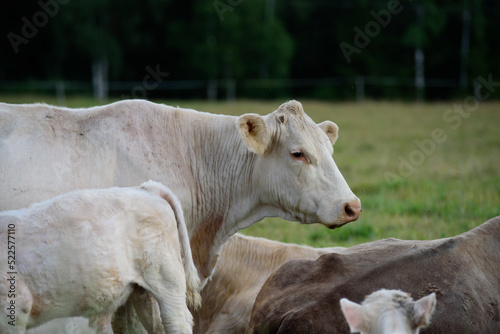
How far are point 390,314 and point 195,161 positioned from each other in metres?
2.83

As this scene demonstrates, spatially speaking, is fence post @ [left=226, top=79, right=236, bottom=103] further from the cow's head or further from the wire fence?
the cow's head

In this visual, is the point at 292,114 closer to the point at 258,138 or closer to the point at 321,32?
the point at 258,138

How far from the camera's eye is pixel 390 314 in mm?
3723

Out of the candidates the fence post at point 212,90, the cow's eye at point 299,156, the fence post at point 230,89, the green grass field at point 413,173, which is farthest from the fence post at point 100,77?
the cow's eye at point 299,156

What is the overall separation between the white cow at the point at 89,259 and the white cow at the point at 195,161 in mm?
1045

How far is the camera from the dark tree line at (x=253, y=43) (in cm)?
3856

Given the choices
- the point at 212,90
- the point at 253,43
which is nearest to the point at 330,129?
the point at 212,90

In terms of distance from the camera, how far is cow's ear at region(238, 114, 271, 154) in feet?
19.0

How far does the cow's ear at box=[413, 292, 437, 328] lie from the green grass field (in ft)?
13.8

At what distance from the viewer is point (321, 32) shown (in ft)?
150

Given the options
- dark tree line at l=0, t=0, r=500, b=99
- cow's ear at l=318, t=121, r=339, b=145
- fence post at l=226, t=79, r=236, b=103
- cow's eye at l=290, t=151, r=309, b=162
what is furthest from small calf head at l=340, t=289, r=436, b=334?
fence post at l=226, t=79, r=236, b=103

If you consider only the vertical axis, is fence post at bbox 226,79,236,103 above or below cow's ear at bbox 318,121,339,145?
below

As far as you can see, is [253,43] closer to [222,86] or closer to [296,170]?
[222,86]

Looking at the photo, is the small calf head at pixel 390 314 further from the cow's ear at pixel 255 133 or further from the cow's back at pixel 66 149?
the cow's back at pixel 66 149
